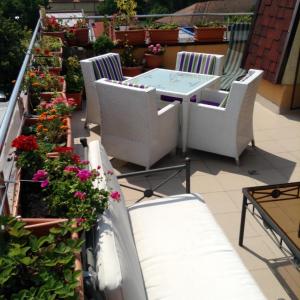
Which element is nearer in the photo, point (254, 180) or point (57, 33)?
point (254, 180)

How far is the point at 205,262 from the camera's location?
1.99 meters

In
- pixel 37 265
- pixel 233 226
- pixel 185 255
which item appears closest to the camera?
pixel 37 265

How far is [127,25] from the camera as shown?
6.72m

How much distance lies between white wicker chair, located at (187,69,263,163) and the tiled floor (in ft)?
0.63

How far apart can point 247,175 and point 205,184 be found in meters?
0.49

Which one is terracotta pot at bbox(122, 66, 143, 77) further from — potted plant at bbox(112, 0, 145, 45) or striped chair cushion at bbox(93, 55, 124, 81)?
striped chair cushion at bbox(93, 55, 124, 81)

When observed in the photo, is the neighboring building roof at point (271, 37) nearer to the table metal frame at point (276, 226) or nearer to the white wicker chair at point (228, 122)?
the white wicker chair at point (228, 122)

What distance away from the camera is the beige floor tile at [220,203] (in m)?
3.35

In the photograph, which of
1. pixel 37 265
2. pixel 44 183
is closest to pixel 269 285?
pixel 44 183

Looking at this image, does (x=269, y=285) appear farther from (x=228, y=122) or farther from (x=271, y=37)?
(x=271, y=37)

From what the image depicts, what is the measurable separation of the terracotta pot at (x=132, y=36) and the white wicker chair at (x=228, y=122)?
9.59 feet

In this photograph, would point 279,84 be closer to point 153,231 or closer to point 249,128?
point 249,128

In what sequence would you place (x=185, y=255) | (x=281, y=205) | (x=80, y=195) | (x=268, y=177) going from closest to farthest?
(x=80, y=195) → (x=185, y=255) → (x=281, y=205) → (x=268, y=177)

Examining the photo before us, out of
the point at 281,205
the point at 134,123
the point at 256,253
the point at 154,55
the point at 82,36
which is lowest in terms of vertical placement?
the point at 256,253
